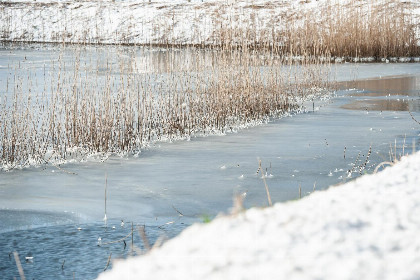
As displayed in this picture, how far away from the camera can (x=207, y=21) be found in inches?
1072

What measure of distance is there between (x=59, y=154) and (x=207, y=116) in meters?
1.87

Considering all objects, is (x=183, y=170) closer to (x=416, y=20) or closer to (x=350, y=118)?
(x=350, y=118)

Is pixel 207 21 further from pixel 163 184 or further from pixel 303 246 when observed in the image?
pixel 303 246

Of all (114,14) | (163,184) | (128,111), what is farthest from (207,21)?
(163,184)

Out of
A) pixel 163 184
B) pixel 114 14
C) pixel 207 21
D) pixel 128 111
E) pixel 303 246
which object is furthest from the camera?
pixel 114 14

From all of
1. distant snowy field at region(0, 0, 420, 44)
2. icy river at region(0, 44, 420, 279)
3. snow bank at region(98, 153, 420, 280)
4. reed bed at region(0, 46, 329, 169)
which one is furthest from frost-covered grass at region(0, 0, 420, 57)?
snow bank at region(98, 153, 420, 280)

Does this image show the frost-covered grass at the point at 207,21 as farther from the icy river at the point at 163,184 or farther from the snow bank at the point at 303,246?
the snow bank at the point at 303,246

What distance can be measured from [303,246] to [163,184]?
3.28 metres

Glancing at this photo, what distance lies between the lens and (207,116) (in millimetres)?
6234

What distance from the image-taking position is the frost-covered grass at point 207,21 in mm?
13750

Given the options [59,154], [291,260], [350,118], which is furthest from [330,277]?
[350,118]

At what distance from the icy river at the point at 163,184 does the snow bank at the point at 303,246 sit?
0.69 m

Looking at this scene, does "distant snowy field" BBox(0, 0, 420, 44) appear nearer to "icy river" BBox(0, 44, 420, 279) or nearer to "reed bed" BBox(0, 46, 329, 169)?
"reed bed" BBox(0, 46, 329, 169)

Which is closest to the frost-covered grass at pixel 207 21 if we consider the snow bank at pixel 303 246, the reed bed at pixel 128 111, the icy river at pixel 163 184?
the reed bed at pixel 128 111
